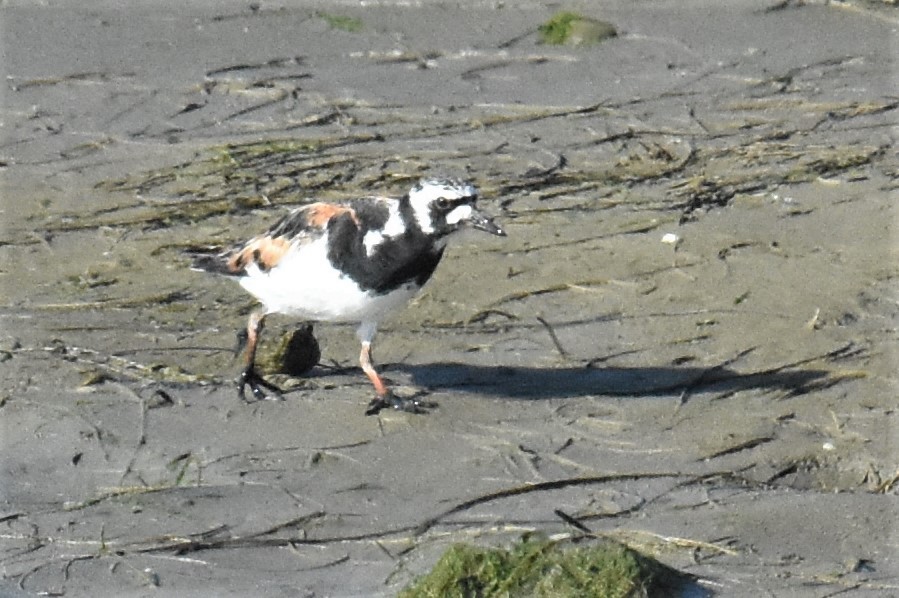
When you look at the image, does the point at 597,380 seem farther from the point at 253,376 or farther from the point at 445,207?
the point at 253,376

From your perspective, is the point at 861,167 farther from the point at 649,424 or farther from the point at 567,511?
the point at 567,511

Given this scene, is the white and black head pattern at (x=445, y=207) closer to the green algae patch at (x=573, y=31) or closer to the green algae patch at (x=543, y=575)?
the green algae patch at (x=543, y=575)

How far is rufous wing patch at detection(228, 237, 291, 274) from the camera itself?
6.98m

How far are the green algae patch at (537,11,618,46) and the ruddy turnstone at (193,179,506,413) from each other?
4.46 meters

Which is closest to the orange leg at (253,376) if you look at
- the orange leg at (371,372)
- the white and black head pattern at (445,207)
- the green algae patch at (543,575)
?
the orange leg at (371,372)

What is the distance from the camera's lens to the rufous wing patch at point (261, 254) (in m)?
6.98

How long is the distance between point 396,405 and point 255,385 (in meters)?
0.61

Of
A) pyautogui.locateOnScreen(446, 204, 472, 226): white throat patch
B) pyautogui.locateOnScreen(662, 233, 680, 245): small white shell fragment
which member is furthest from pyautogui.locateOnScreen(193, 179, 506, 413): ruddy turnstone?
pyautogui.locateOnScreen(662, 233, 680, 245): small white shell fragment

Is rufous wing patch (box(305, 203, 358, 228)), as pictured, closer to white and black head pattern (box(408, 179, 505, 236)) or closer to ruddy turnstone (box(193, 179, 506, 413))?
ruddy turnstone (box(193, 179, 506, 413))

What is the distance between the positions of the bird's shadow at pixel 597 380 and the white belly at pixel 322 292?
1.74 feet

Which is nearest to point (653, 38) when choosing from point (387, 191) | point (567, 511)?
point (387, 191)

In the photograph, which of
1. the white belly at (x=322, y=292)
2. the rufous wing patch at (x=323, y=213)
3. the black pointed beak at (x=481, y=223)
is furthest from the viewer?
the rufous wing patch at (x=323, y=213)

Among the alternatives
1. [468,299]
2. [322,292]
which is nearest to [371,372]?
[322,292]

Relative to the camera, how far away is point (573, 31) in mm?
11125
